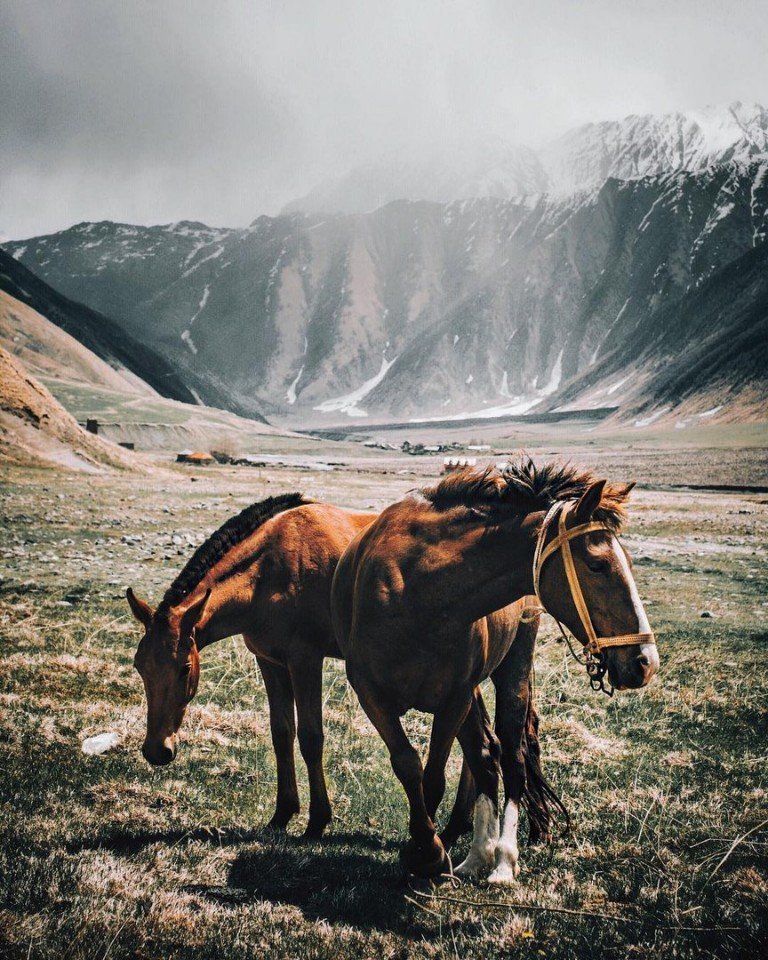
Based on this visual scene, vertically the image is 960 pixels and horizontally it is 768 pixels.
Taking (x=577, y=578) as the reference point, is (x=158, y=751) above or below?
below

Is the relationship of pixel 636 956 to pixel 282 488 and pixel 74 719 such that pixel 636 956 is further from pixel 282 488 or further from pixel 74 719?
pixel 282 488

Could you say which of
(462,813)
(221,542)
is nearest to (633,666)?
(462,813)

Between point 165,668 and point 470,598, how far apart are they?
2.55m

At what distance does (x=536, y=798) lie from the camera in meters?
5.38

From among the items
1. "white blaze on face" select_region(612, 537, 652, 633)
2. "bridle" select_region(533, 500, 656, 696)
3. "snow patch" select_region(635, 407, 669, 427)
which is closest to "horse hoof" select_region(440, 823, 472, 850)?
"bridle" select_region(533, 500, 656, 696)

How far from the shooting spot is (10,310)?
122 m

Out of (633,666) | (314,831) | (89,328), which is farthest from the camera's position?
(89,328)

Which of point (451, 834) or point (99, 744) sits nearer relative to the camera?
point (451, 834)

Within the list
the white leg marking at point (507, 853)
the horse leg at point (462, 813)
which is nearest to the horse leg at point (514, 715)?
the white leg marking at point (507, 853)

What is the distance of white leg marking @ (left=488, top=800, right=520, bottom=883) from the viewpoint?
4582mm

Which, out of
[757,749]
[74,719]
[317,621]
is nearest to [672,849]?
[757,749]

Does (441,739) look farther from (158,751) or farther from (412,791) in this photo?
(158,751)

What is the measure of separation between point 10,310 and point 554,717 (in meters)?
141

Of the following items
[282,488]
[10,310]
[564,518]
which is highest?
[10,310]
